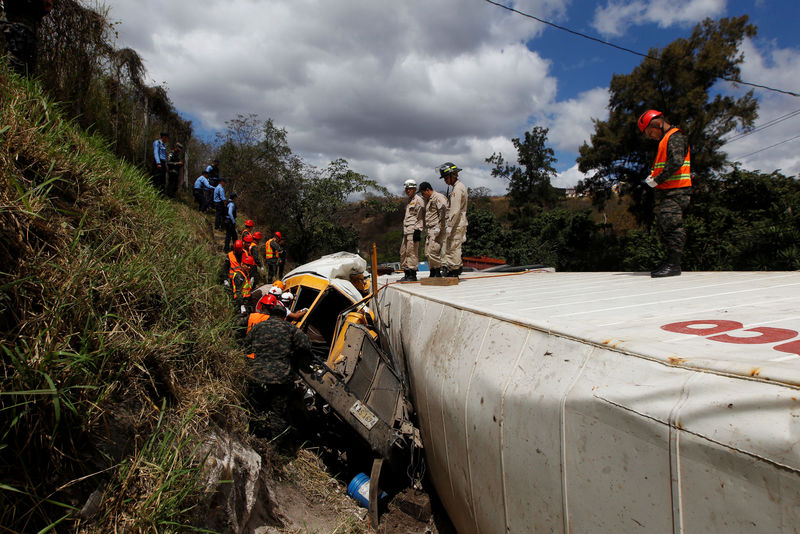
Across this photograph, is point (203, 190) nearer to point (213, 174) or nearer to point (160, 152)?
point (213, 174)

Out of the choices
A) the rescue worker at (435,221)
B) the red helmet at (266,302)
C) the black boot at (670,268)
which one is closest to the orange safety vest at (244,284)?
the red helmet at (266,302)

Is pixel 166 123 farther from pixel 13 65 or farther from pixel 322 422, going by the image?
pixel 322 422

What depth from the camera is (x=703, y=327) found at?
4.99 feet

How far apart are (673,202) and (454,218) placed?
248 centimetres

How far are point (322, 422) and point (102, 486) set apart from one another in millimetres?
2742

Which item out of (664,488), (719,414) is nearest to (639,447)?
(664,488)

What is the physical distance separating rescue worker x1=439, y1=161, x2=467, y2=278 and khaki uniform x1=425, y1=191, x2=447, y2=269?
0.28 ft

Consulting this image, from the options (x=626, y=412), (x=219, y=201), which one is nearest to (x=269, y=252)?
(x=219, y=201)

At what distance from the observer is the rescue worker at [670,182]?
3.57m

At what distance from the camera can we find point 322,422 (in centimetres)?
433

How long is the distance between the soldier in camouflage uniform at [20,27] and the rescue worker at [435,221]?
449cm

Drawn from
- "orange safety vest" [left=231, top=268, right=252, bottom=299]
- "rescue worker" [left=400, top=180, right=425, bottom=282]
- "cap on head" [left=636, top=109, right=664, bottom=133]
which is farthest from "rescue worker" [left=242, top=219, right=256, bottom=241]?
"cap on head" [left=636, top=109, right=664, bottom=133]

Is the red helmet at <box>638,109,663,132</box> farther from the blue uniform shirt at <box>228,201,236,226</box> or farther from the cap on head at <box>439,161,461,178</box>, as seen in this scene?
the blue uniform shirt at <box>228,201,236,226</box>

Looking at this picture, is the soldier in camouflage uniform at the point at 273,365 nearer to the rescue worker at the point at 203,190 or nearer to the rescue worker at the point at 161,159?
the rescue worker at the point at 161,159
